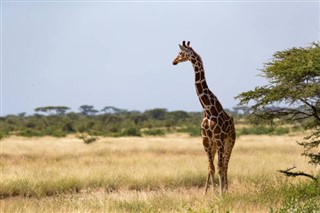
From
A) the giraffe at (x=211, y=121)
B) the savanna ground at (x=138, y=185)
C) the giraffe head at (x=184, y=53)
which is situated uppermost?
the giraffe head at (x=184, y=53)

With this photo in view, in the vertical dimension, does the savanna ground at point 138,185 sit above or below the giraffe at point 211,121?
below

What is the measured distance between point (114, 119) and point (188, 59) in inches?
2784

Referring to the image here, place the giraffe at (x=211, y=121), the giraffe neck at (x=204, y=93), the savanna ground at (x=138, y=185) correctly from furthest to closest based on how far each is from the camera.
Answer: the giraffe neck at (x=204, y=93)
the giraffe at (x=211, y=121)
the savanna ground at (x=138, y=185)

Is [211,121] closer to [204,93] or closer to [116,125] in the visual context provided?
[204,93]

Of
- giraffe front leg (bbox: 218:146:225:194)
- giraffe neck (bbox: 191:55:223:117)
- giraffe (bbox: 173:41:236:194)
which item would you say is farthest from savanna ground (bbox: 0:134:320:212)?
giraffe neck (bbox: 191:55:223:117)

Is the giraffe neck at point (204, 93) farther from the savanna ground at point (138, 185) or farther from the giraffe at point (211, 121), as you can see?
the savanna ground at point (138, 185)

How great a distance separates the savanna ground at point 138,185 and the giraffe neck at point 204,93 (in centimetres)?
213

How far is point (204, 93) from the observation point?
13375 millimetres

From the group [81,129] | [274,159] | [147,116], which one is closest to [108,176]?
[274,159]

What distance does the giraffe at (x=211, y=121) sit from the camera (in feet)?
42.8

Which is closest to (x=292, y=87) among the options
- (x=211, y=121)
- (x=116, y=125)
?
(x=211, y=121)

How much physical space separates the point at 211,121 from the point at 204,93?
0.82m

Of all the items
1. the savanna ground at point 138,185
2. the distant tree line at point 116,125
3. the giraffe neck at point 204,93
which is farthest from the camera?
the distant tree line at point 116,125

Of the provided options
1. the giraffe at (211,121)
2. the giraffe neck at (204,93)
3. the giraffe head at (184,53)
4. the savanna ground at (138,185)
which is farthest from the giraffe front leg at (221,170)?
the giraffe head at (184,53)
